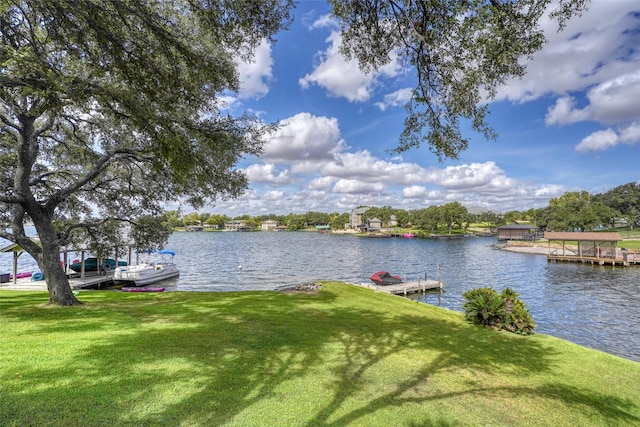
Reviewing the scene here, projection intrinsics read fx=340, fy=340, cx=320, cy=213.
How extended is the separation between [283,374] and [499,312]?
962cm

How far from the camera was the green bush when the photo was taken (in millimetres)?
11812

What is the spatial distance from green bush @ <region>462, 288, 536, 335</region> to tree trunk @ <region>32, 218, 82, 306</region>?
14.5 m

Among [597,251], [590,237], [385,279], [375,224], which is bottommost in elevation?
[385,279]

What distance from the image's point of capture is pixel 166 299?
14.2 metres

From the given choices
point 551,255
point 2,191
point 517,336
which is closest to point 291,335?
point 517,336

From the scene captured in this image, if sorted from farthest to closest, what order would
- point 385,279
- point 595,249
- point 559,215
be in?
point 559,215
point 595,249
point 385,279

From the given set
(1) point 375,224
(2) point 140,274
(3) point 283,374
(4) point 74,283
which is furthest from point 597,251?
(1) point 375,224

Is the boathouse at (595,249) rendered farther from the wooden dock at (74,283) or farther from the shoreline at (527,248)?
the wooden dock at (74,283)

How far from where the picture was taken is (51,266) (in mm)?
11500

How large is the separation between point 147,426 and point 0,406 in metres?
1.90

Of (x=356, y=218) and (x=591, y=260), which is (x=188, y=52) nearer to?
(x=591, y=260)

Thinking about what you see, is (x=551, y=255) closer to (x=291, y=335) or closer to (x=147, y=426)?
(x=291, y=335)

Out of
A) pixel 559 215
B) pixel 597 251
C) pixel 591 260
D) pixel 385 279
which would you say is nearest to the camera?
pixel 385 279

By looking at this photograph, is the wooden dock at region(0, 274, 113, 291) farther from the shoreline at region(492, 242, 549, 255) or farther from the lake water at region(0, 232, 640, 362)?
the shoreline at region(492, 242, 549, 255)
